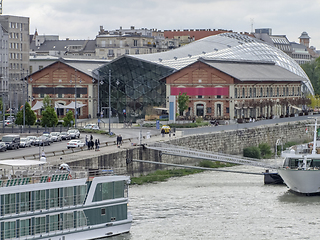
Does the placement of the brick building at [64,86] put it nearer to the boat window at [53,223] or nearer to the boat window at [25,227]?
the boat window at [53,223]

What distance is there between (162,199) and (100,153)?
9670 millimetres

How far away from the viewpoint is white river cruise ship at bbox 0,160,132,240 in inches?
1364

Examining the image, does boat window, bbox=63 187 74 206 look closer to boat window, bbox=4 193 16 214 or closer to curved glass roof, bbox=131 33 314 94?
boat window, bbox=4 193 16 214

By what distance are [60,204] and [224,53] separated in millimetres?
80093

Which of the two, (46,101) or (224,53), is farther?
(224,53)

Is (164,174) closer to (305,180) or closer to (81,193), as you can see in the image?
Answer: (305,180)

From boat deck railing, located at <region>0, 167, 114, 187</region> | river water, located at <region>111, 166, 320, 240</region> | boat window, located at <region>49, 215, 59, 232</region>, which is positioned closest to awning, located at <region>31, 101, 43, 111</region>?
river water, located at <region>111, 166, 320, 240</region>

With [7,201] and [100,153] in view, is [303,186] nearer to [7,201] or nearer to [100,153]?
[100,153]

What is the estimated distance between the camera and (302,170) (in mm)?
52562

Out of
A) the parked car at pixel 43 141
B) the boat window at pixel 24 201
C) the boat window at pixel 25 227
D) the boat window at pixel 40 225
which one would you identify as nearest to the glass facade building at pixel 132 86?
the parked car at pixel 43 141

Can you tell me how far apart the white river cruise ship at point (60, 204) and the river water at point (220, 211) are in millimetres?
1497

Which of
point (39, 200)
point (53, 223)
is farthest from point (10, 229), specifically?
point (53, 223)

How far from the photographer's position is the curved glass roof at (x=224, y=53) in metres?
107

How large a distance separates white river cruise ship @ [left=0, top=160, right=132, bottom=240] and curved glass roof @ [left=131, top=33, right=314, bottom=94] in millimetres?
65114
